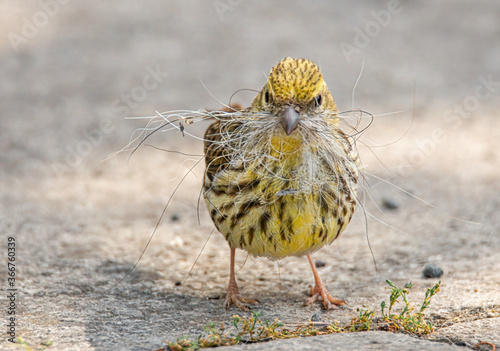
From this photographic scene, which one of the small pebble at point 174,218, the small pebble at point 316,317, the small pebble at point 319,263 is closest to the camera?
the small pebble at point 316,317

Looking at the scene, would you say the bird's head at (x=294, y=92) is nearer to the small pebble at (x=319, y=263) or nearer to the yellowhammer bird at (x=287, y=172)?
the yellowhammer bird at (x=287, y=172)

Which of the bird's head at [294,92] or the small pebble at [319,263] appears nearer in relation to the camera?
the bird's head at [294,92]

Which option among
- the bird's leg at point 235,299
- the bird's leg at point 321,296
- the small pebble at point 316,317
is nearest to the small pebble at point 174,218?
the bird's leg at point 235,299

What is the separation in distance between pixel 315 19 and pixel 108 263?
20.6 feet

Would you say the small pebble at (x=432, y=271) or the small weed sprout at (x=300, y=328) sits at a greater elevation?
the small pebble at (x=432, y=271)

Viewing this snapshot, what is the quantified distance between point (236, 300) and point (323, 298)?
1.81ft

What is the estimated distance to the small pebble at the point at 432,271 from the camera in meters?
4.27

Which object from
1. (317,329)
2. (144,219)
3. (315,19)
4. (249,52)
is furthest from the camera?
(315,19)

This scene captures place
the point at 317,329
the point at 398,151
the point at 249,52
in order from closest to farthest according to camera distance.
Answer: the point at 317,329 < the point at 398,151 < the point at 249,52

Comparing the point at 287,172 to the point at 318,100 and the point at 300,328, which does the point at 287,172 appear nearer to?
the point at 318,100

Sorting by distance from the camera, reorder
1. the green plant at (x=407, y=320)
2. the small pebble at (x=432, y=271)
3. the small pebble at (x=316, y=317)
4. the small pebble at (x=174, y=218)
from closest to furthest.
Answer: the green plant at (x=407, y=320) → the small pebble at (x=316, y=317) → the small pebble at (x=432, y=271) → the small pebble at (x=174, y=218)

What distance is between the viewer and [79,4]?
1009cm

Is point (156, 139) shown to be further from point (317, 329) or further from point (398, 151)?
point (317, 329)

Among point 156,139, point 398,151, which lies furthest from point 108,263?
point 398,151
